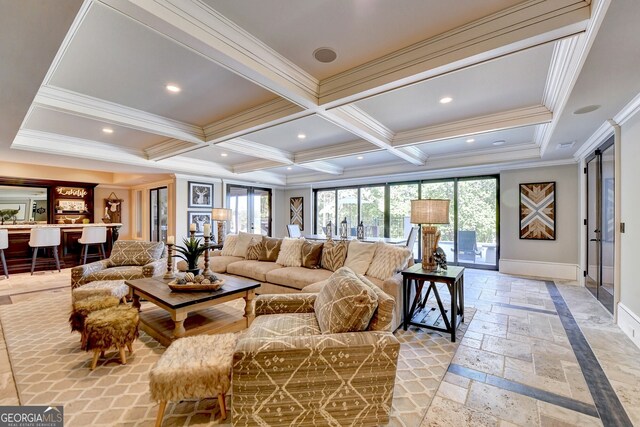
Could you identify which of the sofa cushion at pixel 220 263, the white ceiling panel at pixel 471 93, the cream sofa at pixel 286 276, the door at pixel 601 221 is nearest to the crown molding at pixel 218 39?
the white ceiling panel at pixel 471 93

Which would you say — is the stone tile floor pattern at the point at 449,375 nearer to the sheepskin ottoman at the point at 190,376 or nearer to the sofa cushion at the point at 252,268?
the sheepskin ottoman at the point at 190,376

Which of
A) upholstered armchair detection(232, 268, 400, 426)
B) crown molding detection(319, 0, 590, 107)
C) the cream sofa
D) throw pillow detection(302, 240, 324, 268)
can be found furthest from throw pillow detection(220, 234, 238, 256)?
upholstered armchair detection(232, 268, 400, 426)

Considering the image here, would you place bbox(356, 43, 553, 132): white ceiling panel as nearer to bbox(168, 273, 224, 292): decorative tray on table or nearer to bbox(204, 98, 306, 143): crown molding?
bbox(204, 98, 306, 143): crown molding

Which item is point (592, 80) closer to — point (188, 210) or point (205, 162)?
point (205, 162)

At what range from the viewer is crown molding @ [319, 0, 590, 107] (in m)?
1.75

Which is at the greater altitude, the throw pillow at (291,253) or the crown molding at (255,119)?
the crown molding at (255,119)

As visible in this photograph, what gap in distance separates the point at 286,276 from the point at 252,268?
794 millimetres

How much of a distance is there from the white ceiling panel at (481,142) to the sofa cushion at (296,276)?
2963mm

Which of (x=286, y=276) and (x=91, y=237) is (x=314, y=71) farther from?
→ (x=91, y=237)

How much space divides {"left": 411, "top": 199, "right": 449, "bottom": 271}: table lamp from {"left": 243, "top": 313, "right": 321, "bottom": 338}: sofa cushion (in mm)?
1705

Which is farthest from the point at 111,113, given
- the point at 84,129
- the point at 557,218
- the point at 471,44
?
the point at 557,218

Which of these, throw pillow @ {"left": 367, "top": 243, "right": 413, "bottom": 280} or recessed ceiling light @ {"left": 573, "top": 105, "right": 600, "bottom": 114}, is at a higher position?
recessed ceiling light @ {"left": 573, "top": 105, "right": 600, "bottom": 114}

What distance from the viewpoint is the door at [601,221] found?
3.60m

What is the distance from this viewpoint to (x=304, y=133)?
455cm
